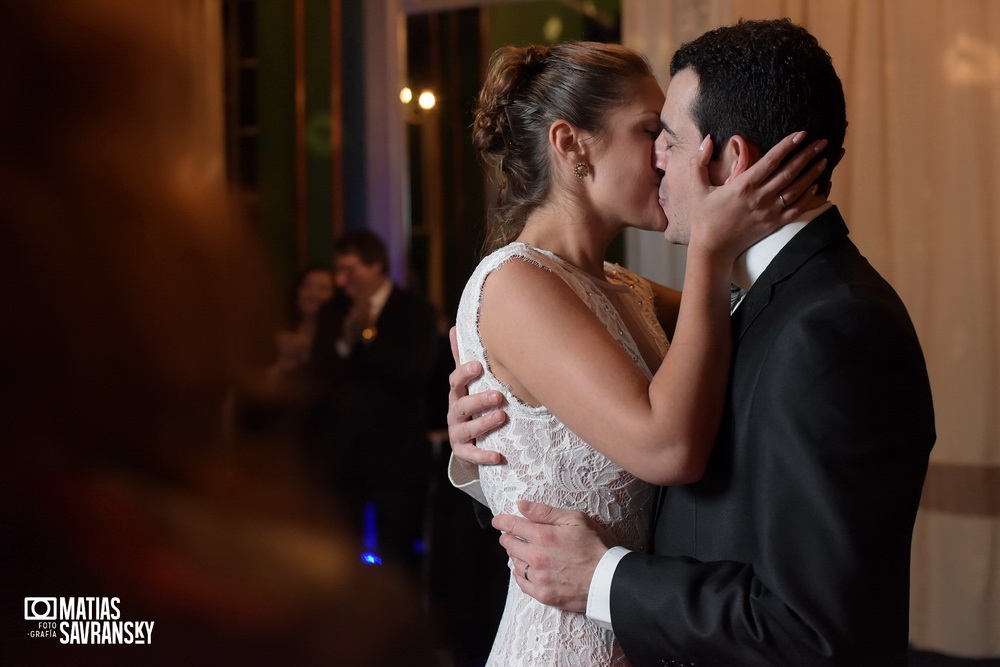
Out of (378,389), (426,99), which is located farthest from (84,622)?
(426,99)

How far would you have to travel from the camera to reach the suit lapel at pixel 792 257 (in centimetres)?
111

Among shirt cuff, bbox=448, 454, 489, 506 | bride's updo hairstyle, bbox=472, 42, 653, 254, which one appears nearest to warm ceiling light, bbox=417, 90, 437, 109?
bride's updo hairstyle, bbox=472, 42, 653, 254

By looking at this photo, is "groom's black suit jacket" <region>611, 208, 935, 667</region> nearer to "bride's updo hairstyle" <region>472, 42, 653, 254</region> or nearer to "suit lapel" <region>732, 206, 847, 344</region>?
"suit lapel" <region>732, 206, 847, 344</region>

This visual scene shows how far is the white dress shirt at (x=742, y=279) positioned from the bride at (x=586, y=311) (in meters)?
0.02

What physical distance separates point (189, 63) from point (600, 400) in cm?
377

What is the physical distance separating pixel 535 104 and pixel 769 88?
1.94 feet

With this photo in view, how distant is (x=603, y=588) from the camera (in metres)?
1.17

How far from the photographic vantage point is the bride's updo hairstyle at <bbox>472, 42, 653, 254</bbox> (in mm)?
1589

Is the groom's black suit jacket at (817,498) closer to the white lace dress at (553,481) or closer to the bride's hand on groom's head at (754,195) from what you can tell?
the bride's hand on groom's head at (754,195)

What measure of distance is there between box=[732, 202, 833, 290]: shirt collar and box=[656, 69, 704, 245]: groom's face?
9 cm

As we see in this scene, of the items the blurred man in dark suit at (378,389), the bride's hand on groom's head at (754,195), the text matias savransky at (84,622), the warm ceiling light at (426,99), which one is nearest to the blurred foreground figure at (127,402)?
the text matias savransky at (84,622)

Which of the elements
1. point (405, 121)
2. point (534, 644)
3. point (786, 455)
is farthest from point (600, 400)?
point (405, 121)

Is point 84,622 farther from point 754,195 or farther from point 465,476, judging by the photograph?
point 754,195

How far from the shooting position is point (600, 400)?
3.95ft
